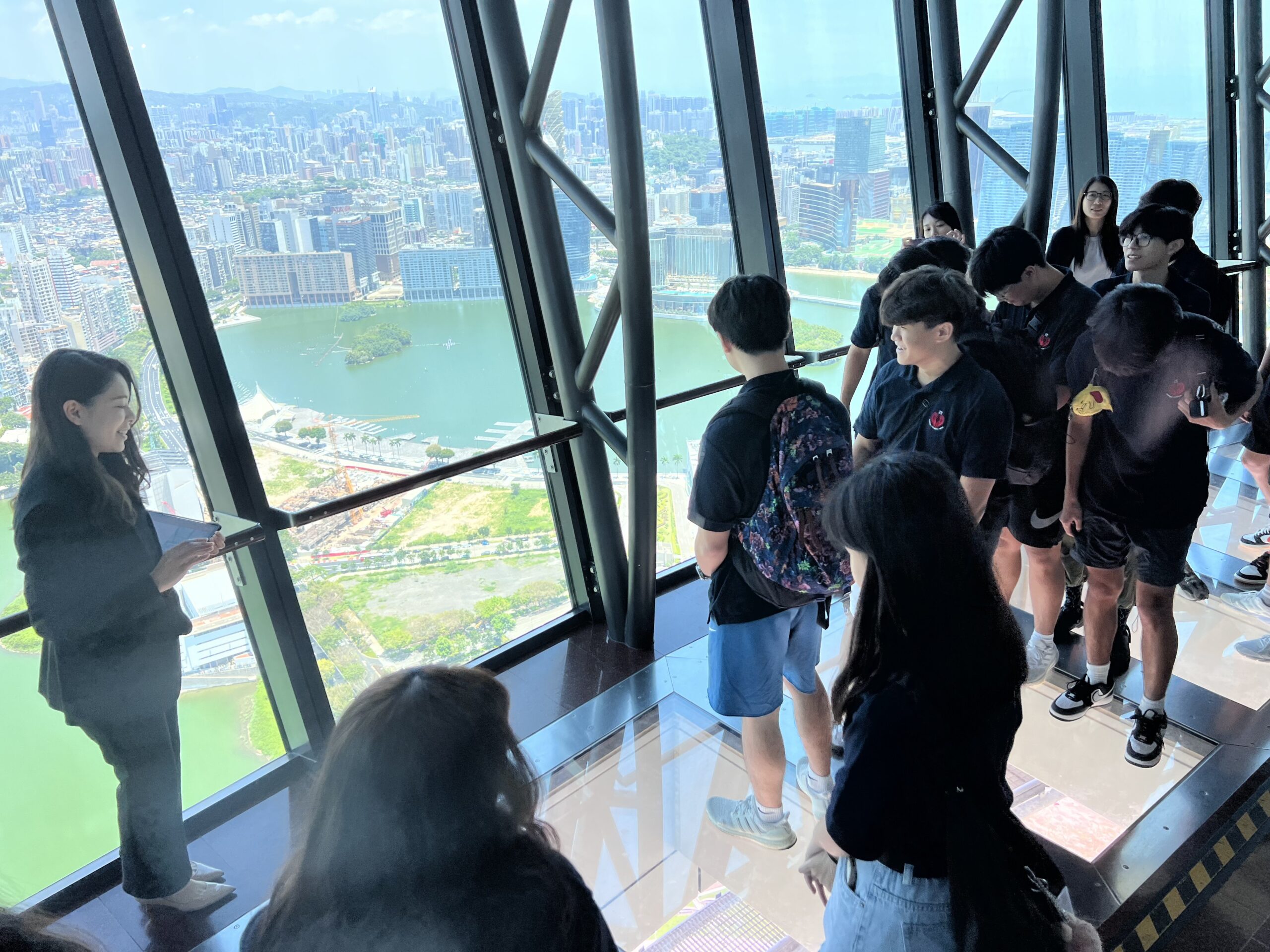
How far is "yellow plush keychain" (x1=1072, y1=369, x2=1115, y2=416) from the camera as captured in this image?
2.70m

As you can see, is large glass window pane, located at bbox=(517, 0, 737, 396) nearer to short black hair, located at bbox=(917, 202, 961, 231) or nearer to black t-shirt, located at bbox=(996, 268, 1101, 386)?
short black hair, located at bbox=(917, 202, 961, 231)

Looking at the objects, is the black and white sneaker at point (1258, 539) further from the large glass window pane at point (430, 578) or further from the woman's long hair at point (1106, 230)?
the large glass window pane at point (430, 578)

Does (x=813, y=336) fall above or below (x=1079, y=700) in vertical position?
above

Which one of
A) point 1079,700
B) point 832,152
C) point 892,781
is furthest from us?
point 832,152

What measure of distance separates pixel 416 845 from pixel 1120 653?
10.2 feet

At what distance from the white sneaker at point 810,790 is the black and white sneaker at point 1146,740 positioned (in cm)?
103

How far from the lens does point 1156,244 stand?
334 centimetres

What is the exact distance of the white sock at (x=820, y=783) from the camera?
2662 millimetres

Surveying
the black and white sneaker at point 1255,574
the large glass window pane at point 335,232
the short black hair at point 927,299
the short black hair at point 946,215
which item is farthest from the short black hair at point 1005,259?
the black and white sneaker at point 1255,574

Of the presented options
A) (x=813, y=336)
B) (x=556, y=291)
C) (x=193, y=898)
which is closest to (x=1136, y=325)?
(x=556, y=291)

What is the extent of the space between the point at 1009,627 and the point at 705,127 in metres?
3.61

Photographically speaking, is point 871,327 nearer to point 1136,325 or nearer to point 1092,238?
point 1136,325

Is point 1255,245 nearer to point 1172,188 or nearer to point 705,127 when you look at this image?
point 1172,188

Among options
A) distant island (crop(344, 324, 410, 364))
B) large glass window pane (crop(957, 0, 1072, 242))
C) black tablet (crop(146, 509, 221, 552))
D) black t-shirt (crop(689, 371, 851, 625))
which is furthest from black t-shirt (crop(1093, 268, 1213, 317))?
black tablet (crop(146, 509, 221, 552))
